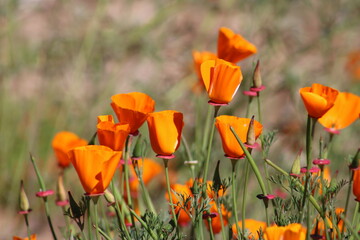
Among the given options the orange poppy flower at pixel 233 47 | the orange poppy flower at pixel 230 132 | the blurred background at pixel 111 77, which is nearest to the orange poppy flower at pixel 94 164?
the orange poppy flower at pixel 230 132

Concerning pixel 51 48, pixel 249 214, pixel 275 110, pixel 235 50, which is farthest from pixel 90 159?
pixel 275 110

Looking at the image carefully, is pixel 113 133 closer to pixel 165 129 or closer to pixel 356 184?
pixel 165 129

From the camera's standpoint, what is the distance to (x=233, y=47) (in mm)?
1254

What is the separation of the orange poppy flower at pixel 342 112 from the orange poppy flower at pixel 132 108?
35cm

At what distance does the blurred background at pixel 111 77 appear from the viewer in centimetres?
273

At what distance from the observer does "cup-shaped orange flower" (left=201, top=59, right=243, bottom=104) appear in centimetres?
103

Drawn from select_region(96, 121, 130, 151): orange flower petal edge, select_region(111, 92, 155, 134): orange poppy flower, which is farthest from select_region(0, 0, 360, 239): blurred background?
select_region(96, 121, 130, 151): orange flower petal edge

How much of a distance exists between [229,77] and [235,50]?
0.23m

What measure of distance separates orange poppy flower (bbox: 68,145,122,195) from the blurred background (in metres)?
1.37

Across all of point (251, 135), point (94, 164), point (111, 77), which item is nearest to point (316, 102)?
point (251, 135)

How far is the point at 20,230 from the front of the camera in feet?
8.16

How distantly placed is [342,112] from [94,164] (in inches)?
21.1

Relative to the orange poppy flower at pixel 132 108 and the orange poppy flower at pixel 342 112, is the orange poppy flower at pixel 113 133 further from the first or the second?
the orange poppy flower at pixel 342 112

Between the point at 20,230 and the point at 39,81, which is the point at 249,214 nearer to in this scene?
the point at 20,230
